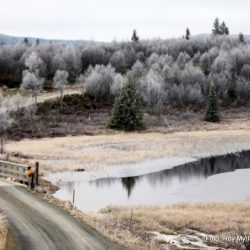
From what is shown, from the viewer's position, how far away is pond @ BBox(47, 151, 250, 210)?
33.8 metres

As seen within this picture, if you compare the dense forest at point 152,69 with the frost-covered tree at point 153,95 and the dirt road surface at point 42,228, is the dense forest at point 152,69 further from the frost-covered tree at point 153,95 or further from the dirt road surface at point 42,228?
the dirt road surface at point 42,228

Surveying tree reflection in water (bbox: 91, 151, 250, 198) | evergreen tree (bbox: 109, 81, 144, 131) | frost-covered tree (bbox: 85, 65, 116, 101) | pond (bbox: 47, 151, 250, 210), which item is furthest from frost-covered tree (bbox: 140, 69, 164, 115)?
pond (bbox: 47, 151, 250, 210)

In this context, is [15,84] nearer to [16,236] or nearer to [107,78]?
[107,78]

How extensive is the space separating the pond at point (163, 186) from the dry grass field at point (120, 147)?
17.9 feet

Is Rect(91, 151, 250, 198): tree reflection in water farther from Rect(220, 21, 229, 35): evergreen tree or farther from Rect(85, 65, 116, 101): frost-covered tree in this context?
Rect(220, 21, 229, 35): evergreen tree

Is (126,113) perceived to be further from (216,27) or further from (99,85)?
(216,27)

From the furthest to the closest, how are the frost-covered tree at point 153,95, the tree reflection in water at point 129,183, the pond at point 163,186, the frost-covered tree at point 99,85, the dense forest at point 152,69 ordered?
the dense forest at point 152,69
the frost-covered tree at point 99,85
the frost-covered tree at point 153,95
the tree reflection in water at point 129,183
the pond at point 163,186

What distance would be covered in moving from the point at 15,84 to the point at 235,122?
52.3m

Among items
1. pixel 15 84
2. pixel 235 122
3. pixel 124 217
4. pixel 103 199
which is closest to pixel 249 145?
pixel 235 122

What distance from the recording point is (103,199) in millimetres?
33844

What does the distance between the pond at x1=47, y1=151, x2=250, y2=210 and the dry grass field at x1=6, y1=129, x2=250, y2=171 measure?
5450 mm

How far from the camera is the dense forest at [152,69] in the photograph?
100 metres

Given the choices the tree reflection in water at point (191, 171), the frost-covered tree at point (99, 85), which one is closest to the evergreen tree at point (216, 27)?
the frost-covered tree at point (99, 85)

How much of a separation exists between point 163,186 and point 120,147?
829 inches
